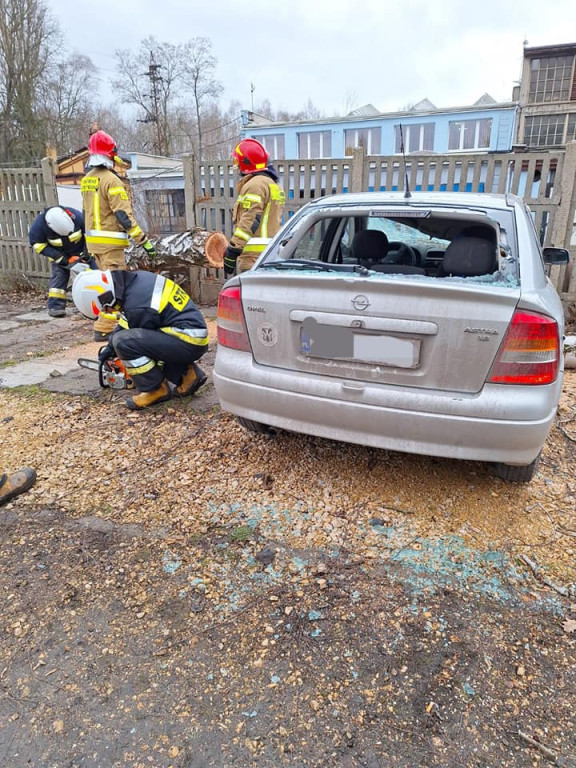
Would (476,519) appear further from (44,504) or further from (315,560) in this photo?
(44,504)

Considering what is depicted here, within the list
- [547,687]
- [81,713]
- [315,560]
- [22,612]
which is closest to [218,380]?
[315,560]

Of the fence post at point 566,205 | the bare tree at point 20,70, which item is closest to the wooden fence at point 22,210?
the fence post at point 566,205

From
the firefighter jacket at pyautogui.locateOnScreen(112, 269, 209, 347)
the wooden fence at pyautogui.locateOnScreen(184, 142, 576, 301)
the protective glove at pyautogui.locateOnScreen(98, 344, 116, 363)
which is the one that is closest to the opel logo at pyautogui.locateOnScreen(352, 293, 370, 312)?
the firefighter jacket at pyautogui.locateOnScreen(112, 269, 209, 347)

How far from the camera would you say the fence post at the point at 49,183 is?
28.3 feet

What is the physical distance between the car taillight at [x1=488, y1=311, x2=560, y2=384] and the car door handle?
0.55 m

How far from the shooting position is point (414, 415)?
2213 mm

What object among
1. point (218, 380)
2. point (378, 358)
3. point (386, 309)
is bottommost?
point (218, 380)

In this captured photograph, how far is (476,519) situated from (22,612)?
2021 mm

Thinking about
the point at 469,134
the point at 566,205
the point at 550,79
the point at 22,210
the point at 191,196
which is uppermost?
the point at 550,79

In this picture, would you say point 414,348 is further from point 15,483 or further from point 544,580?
point 15,483

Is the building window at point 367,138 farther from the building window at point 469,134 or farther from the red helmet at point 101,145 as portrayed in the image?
the red helmet at point 101,145

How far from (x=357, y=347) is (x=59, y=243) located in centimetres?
618

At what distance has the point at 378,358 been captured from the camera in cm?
228

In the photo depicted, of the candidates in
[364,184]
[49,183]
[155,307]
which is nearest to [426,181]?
[364,184]
